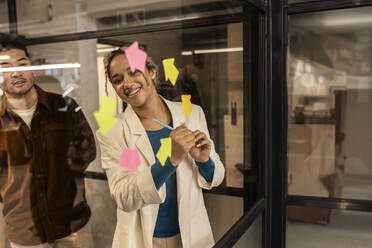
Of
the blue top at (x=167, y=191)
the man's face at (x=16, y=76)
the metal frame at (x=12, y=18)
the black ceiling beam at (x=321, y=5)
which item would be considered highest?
the black ceiling beam at (x=321, y=5)

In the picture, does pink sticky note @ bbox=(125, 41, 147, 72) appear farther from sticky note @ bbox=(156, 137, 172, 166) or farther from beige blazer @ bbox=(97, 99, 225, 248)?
sticky note @ bbox=(156, 137, 172, 166)

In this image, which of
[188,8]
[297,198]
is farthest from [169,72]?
[297,198]

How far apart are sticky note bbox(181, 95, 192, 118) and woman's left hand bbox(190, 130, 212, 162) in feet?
0.29

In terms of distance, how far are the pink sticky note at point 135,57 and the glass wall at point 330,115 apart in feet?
4.99

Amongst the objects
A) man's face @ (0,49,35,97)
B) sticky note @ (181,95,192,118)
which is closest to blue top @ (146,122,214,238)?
sticky note @ (181,95,192,118)

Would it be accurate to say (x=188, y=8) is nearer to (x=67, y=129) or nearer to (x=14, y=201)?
(x=67, y=129)

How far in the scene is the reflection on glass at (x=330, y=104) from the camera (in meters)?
2.22

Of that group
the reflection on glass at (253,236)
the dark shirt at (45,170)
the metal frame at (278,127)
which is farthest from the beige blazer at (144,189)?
the metal frame at (278,127)

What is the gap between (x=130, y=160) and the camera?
1025 mm

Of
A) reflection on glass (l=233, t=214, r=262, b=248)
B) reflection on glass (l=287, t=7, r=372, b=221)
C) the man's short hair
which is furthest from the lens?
reflection on glass (l=287, t=7, r=372, b=221)

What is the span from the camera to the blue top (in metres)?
1.13

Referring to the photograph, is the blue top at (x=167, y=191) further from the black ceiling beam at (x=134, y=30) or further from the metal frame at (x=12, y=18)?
the metal frame at (x=12, y=18)

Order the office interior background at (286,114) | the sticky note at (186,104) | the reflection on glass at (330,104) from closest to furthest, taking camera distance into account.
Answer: the sticky note at (186,104)
the office interior background at (286,114)
the reflection on glass at (330,104)

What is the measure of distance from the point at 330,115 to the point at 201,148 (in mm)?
1271
